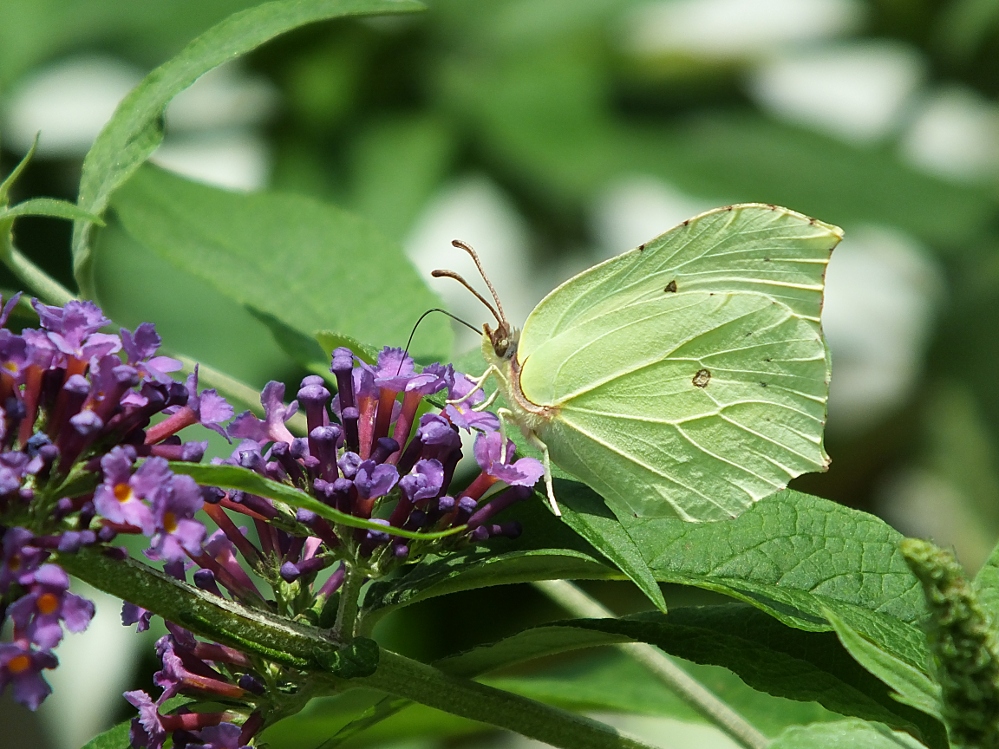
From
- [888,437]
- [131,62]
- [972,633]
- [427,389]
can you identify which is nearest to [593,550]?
[427,389]

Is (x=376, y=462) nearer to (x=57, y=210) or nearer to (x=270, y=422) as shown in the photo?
(x=270, y=422)

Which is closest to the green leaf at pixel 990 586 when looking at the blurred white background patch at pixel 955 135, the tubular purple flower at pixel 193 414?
the tubular purple flower at pixel 193 414

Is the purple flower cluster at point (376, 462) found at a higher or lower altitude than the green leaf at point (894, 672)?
higher

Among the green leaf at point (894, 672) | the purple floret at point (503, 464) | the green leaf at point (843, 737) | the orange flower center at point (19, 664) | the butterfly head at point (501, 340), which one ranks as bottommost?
the green leaf at point (843, 737)

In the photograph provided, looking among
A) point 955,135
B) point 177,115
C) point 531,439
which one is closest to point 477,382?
point 531,439

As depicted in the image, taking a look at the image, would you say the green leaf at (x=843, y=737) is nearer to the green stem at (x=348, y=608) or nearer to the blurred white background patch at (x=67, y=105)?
the green stem at (x=348, y=608)

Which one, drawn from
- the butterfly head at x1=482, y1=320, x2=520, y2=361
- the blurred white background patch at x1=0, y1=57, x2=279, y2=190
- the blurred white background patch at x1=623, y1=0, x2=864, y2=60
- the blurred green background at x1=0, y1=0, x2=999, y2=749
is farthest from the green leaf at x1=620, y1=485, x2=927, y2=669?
the blurred white background patch at x1=623, y1=0, x2=864, y2=60

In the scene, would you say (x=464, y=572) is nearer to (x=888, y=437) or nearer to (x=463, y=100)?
(x=463, y=100)
